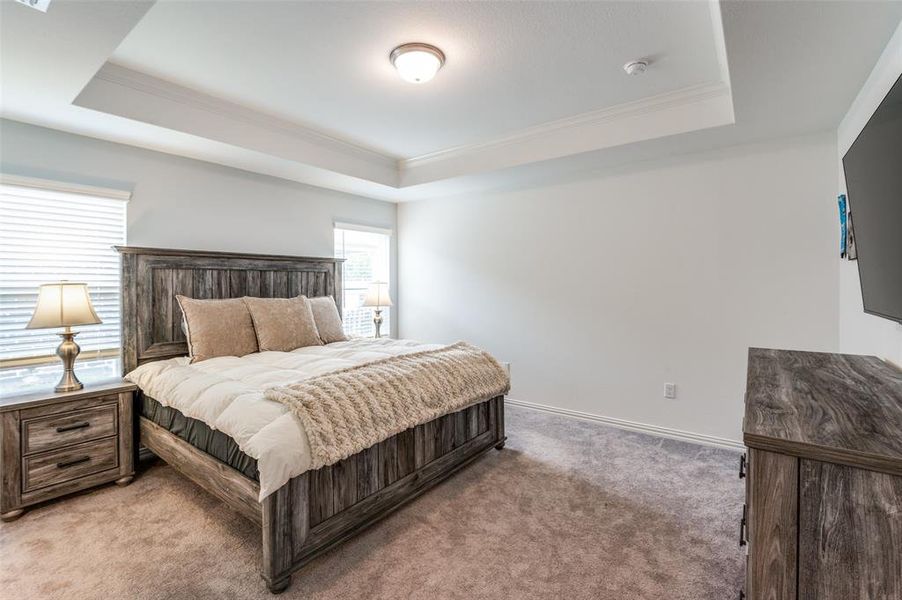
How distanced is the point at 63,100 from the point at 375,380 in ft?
7.76

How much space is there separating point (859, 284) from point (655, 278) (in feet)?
4.57

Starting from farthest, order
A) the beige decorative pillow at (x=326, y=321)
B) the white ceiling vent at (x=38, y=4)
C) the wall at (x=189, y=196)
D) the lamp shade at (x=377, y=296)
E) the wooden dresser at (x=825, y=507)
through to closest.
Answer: the lamp shade at (x=377, y=296) → the beige decorative pillow at (x=326, y=321) → the wall at (x=189, y=196) → the white ceiling vent at (x=38, y=4) → the wooden dresser at (x=825, y=507)

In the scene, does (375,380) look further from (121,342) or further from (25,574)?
(121,342)

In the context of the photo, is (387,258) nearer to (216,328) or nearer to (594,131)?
(216,328)

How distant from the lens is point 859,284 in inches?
88.3

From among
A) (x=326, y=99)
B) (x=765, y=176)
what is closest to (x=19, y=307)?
(x=326, y=99)

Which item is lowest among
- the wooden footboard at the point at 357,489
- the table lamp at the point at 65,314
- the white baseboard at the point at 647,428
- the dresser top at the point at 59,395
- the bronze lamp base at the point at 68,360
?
the white baseboard at the point at 647,428

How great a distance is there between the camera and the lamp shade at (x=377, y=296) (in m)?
4.46

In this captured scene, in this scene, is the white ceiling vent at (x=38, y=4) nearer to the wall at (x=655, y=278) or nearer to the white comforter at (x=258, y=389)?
the white comforter at (x=258, y=389)

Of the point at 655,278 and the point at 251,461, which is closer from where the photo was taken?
the point at 251,461

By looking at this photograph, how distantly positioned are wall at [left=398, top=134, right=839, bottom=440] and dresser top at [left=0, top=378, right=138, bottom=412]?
3084 mm

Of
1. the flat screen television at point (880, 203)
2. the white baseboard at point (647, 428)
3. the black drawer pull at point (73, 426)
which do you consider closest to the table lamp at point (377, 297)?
the white baseboard at point (647, 428)

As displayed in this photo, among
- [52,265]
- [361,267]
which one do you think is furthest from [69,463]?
[361,267]

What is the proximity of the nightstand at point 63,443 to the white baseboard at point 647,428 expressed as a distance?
3.28 meters
